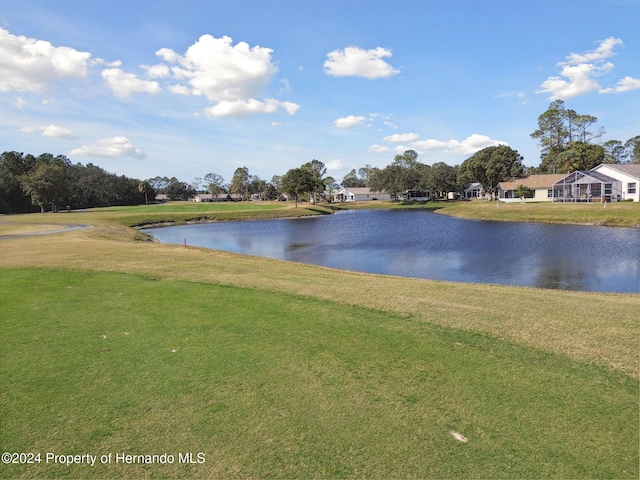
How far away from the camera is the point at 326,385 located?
18.6ft

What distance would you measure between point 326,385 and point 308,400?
18.9 inches

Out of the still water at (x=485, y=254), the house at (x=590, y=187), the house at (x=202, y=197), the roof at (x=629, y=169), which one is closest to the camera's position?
the still water at (x=485, y=254)

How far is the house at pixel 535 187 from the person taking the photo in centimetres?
7744

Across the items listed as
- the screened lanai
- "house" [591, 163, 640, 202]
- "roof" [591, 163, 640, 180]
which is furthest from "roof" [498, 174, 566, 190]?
"house" [591, 163, 640, 202]

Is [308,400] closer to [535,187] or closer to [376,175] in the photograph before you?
[535,187]

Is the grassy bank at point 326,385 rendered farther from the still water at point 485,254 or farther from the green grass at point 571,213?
the green grass at point 571,213

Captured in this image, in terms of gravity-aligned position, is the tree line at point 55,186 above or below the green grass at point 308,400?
above

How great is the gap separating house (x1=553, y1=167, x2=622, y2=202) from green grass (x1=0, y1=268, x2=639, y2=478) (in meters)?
65.7

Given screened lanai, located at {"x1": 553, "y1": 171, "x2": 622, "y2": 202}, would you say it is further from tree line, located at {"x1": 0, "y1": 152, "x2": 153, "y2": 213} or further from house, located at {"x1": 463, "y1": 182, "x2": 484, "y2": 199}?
tree line, located at {"x1": 0, "y1": 152, "x2": 153, "y2": 213}

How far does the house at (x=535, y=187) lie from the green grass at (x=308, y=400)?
8116cm

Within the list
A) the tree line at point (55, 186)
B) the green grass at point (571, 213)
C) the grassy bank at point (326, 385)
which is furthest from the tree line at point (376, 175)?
the grassy bank at point (326, 385)

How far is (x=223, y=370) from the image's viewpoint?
20.1ft

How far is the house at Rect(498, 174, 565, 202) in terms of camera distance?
77.4 metres

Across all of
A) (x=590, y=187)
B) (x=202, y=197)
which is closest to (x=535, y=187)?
(x=590, y=187)
